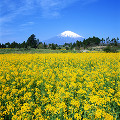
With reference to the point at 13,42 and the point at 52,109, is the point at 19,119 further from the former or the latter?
the point at 13,42

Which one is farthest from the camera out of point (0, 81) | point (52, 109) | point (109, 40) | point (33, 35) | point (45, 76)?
point (109, 40)

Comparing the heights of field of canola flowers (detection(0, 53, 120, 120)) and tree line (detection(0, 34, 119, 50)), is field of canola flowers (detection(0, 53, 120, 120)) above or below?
below

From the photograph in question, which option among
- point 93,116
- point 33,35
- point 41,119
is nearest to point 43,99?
point 41,119

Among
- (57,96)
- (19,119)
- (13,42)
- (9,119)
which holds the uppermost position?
(13,42)

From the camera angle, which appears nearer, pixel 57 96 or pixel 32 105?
pixel 32 105

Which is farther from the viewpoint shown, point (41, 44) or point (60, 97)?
point (41, 44)

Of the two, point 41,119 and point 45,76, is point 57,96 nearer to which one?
point 41,119

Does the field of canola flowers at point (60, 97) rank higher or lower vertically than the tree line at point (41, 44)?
lower

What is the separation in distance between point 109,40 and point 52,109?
99.8 m

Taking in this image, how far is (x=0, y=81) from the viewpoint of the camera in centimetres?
526

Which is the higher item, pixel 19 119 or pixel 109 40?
pixel 109 40

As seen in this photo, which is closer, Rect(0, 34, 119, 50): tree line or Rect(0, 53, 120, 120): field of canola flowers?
Rect(0, 53, 120, 120): field of canola flowers

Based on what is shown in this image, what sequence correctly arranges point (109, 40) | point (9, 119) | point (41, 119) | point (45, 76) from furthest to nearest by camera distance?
1. point (109, 40)
2. point (45, 76)
3. point (9, 119)
4. point (41, 119)

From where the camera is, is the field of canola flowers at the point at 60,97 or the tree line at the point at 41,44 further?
the tree line at the point at 41,44
